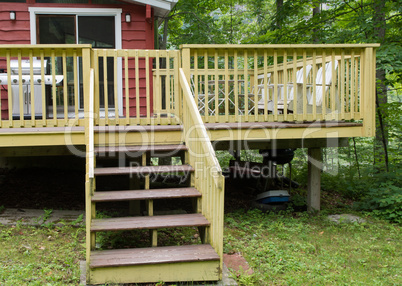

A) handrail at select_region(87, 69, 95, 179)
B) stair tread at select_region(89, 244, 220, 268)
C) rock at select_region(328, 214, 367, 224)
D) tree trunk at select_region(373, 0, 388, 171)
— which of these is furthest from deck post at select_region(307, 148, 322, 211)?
handrail at select_region(87, 69, 95, 179)

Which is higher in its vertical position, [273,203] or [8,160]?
[8,160]

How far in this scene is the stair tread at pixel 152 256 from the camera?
134 inches

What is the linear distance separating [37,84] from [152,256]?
463cm

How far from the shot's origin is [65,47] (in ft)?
15.8

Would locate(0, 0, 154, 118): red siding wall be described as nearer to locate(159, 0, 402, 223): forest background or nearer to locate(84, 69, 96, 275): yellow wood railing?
locate(84, 69, 96, 275): yellow wood railing

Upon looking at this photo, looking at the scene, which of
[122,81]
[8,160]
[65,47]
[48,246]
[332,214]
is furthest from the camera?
[8,160]

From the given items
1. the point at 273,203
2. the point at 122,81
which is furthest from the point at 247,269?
the point at 122,81

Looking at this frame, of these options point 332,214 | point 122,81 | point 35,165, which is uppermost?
point 122,81

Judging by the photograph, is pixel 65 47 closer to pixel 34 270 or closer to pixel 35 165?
pixel 34 270

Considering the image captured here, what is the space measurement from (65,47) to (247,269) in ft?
11.0

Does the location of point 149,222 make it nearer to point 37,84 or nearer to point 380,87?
point 37,84

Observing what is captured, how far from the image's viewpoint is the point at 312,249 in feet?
14.9

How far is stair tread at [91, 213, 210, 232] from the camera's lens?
12.3 ft

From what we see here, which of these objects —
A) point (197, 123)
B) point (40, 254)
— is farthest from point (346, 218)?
point (40, 254)
